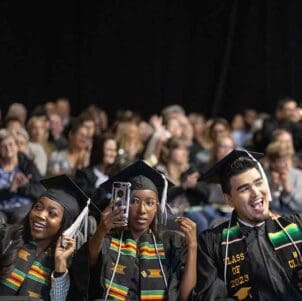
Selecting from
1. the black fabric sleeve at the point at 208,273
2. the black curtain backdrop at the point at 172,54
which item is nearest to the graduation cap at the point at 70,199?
the black fabric sleeve at the point at 208,273

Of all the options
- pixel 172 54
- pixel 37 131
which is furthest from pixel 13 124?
pixel 172 54

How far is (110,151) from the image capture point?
777 centimetres

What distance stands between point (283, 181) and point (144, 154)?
1469 millimetres

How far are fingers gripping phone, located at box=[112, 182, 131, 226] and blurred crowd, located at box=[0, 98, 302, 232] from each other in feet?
3.31

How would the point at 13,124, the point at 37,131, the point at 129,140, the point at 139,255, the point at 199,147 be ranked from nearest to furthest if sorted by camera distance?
1. the point at 139,255
2. the point at 129,140
3. the point at 13,124
4. the point at 37,131
5. the point at 199,147

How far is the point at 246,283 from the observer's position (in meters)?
4.95

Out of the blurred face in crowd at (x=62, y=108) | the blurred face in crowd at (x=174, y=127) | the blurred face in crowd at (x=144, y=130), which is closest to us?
the blurred face in crowd at (x=174, y=127)

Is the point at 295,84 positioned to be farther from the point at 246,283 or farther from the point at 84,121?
the point at 246,283

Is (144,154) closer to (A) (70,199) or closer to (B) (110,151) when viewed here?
(B) (110,151)

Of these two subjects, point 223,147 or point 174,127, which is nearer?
point 223,147

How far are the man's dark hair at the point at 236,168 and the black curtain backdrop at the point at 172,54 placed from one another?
7455mm

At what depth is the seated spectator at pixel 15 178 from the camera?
7.28 meters

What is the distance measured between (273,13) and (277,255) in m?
8.31

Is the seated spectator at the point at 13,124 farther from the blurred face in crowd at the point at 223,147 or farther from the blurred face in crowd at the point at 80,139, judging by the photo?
the blurred face in crowd at the point at 223,147
